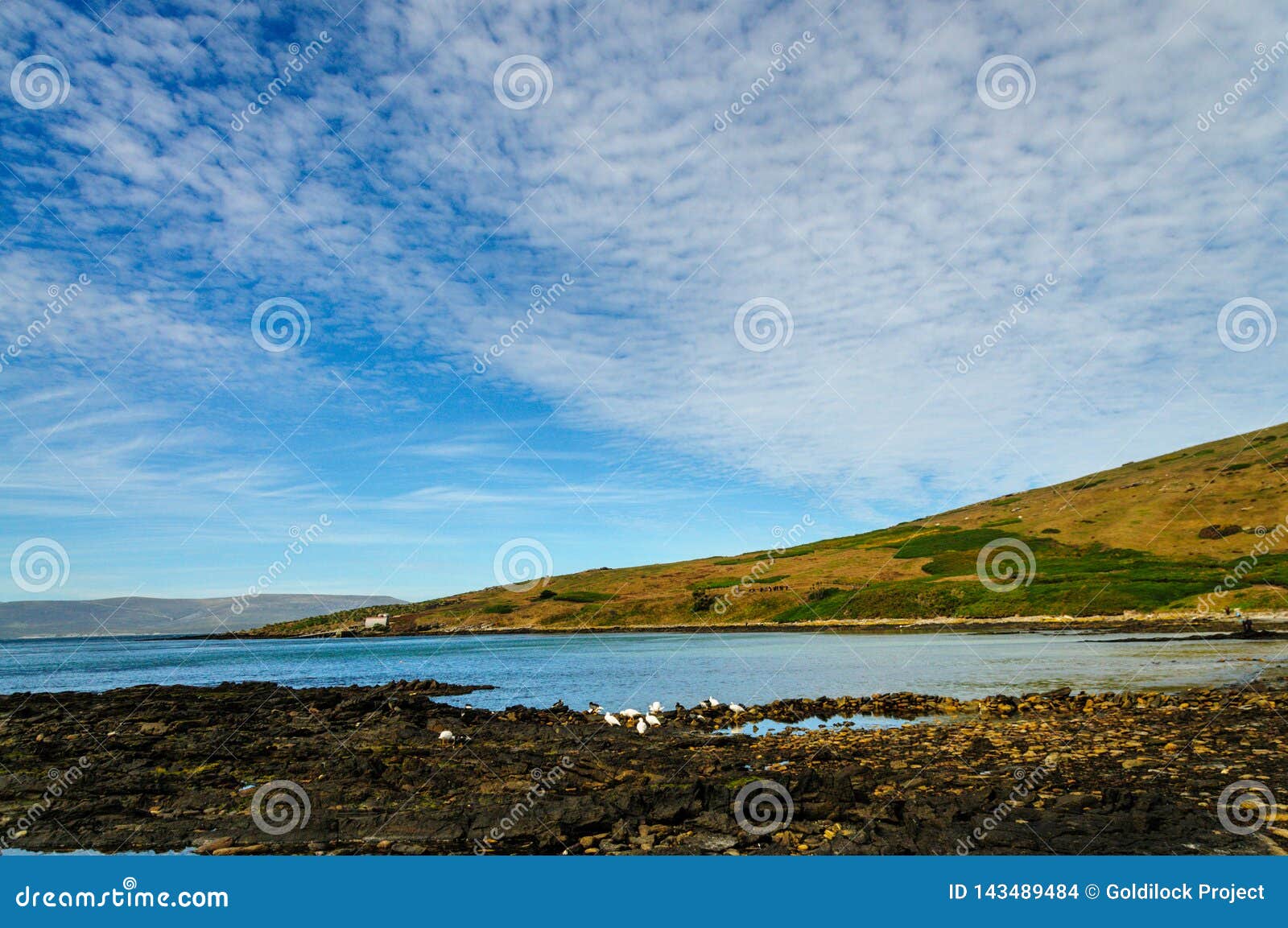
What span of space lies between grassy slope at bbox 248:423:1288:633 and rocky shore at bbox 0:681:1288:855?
68.7 meters

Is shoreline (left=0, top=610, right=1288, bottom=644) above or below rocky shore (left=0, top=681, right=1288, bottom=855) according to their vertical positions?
above

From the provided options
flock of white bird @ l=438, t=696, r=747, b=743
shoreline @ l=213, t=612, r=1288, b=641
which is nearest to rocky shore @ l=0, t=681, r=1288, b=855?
flock of white bird @ l=438, t=696, r=747, b=743

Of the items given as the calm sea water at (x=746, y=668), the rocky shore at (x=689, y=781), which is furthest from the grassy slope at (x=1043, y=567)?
the rocky shore at (x=689, y=781)

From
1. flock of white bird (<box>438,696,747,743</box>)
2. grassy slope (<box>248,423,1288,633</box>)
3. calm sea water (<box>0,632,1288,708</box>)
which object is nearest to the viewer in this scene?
flock of white bird (<box>438,696,747,743</box>)

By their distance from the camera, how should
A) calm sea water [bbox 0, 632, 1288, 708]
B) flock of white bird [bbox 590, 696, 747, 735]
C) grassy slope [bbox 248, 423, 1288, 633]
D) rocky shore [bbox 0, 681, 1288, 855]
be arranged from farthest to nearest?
1. grassy slope [bbox 248, 423, 1288, 633]
2. calm sea water [bbox 0, 632, 1288, 708]
3. flock of white bird [bbox 590, 696, 747, 735]
4. rocky shore [bbox 0, 681, 1288, 855]

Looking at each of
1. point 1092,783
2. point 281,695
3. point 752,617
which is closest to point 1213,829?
point 1092,783

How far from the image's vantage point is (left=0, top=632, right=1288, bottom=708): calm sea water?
134 feet

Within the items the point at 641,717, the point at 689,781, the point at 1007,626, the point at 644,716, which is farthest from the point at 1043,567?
the point at 689,781

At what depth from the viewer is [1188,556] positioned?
11100 cm

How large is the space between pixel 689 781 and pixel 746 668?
39275 millimetres

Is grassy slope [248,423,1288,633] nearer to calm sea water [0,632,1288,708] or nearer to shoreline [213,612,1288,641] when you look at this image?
shoreline [213,612,1288,641]

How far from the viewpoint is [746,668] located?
186 feet

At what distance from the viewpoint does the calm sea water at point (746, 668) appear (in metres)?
40.8

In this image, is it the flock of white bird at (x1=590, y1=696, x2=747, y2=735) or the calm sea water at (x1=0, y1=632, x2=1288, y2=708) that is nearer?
the flock of white bird at (x1=590, y1=696, x2=747, y2=735)
